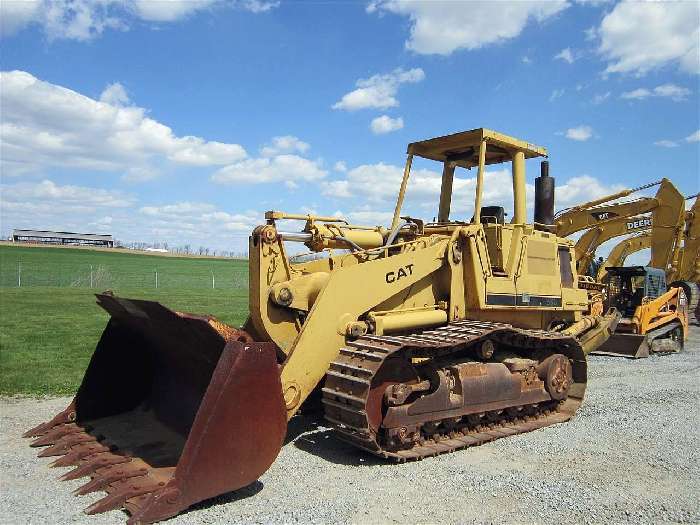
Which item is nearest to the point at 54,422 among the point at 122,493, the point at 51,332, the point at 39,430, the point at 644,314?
the point at 39,430

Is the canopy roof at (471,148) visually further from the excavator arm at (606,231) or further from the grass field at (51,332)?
the excavator arm at (606,231)

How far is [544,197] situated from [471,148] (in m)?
1.43

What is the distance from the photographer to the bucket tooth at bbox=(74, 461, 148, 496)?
16.0 feet

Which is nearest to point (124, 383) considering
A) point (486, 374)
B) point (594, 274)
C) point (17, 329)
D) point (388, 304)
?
point (388, 304)

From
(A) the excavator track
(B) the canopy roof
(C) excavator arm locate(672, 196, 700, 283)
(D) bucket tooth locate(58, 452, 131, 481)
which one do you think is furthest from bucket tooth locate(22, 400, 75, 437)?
Answer: (C) excavator arm locate(672, 196, 700, 283)

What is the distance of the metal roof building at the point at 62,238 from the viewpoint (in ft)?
371

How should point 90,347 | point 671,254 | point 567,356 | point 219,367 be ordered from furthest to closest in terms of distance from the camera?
point 671,254 < point 90,347 < point 567,356 < point 219,367

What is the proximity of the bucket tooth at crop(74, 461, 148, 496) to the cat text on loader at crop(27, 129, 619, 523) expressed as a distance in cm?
2

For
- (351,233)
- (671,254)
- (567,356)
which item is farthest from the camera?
(671,254)

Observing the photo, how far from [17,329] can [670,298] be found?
1637cm

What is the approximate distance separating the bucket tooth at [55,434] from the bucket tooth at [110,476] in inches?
52.2

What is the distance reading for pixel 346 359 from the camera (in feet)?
19.3

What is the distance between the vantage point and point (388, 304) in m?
6.83

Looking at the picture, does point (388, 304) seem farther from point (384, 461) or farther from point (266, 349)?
point (266, 349)
